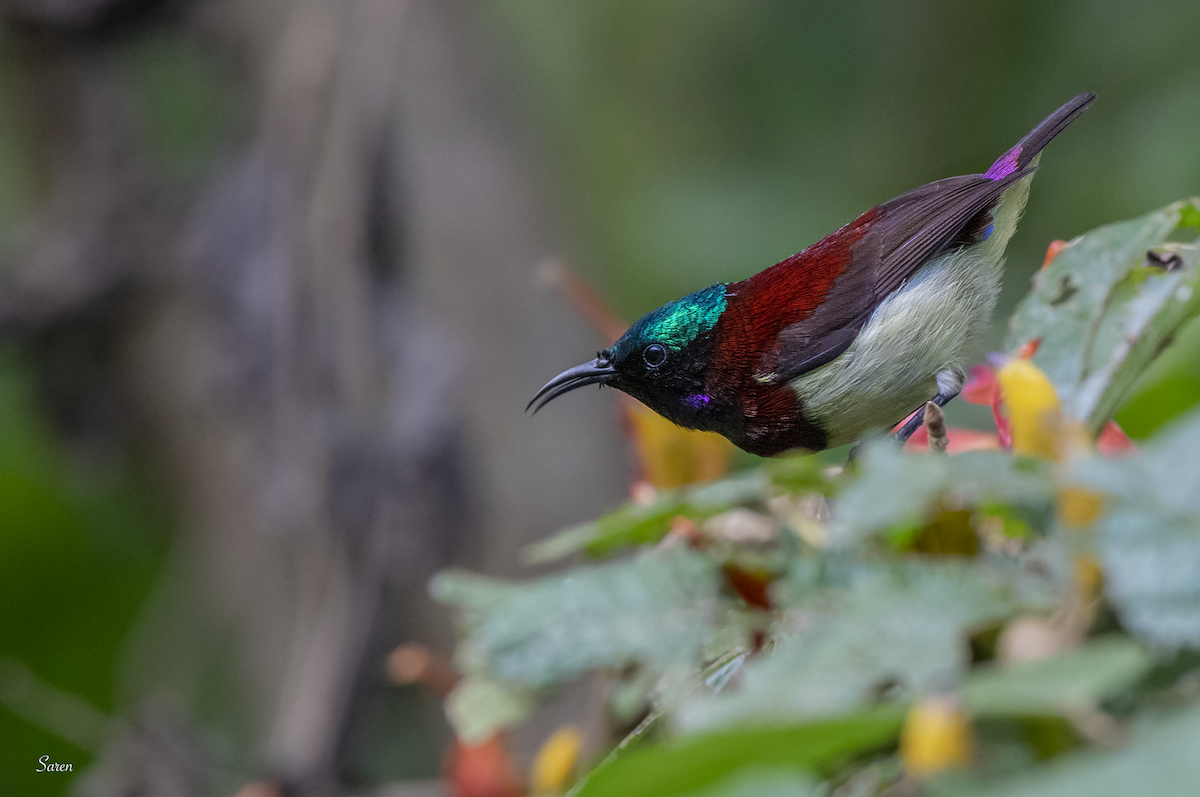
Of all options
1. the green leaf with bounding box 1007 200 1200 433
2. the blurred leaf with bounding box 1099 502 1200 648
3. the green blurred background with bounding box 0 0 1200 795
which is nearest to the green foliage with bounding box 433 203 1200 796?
the blurred leaf with bounding box 1099 502 1200 648

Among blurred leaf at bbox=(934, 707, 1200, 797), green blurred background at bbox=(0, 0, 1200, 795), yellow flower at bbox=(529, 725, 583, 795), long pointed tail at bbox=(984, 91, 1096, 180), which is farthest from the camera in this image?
green blurred background at bbox=(0, 0, 1200, 795)

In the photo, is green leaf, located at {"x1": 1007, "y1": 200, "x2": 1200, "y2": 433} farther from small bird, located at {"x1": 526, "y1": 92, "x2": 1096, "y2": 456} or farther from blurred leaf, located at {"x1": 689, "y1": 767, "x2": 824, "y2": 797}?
small bird, located at {"x1": 526, "y1": 92, "x2": 1096, "y2": 456}

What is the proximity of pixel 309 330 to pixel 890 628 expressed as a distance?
2.80m

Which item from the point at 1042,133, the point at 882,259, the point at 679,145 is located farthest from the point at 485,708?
the point at 679,145

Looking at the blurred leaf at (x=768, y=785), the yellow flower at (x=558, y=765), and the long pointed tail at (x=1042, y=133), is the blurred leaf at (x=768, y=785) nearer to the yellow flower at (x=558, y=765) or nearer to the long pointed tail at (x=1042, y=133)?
the yellow flower at (x=558, y=765)

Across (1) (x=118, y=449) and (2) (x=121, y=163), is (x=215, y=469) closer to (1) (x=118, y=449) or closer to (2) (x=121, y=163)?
(1) (x=118, y=449)

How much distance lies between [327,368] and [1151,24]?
12.9 feet

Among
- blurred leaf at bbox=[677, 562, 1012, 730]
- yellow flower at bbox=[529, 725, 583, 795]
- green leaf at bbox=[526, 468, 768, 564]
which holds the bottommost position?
blurred leaf at bbox=[677, 562, 1012, 730]

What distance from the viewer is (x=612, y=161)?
679 cm

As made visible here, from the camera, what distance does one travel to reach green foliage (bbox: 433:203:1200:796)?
0.55m

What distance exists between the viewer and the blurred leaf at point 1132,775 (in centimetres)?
46

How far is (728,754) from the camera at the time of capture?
568mm

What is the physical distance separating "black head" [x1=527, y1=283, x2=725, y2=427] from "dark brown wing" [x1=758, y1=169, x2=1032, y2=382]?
140 mm

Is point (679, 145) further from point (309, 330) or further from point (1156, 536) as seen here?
point (1156, 536)
